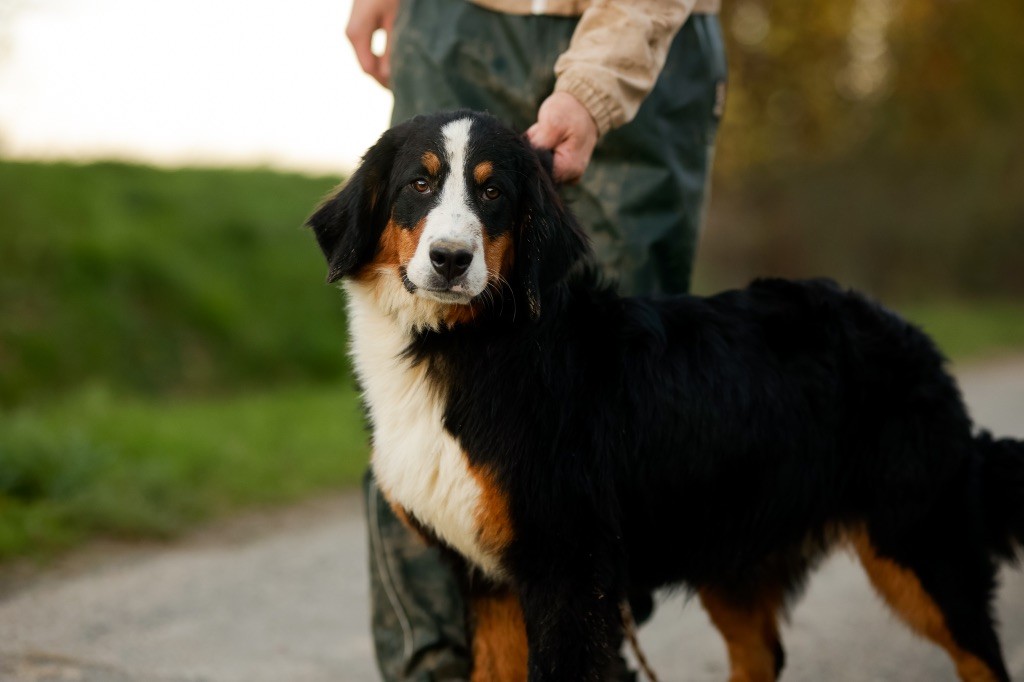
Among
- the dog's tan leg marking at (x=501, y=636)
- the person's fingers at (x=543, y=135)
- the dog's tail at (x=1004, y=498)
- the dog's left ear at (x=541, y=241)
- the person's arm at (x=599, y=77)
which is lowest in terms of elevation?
the dog's tan leg marking at (x=501, y=636)

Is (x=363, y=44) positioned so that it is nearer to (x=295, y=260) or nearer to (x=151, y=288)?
(x=151, y=288)

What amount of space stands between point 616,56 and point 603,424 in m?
1.09

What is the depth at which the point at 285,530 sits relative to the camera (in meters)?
6.20

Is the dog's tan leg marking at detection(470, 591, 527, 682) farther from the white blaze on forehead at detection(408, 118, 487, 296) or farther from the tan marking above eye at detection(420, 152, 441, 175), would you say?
the tan marking above eye at detection(420, 152, 441, 175)

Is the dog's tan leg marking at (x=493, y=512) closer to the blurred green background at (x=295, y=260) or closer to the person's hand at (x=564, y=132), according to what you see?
the person's hand at (x=564, y=132)

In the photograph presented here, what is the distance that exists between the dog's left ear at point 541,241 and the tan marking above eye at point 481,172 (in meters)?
0.12

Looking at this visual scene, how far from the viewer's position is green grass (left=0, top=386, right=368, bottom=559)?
5.75m

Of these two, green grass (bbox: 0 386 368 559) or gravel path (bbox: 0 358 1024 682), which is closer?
gravel path (bbox: 0 358 1024 682)

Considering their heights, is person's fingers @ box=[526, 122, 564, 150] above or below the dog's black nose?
above

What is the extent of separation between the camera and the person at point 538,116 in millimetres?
3590

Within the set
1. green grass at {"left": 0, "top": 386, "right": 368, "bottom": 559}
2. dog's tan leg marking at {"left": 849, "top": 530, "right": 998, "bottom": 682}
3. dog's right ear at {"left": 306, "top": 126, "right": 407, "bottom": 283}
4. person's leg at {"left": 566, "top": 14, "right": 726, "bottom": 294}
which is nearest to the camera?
dog's right ear at {"left": 306, "top": 126, "right": 407, "bottom": 283}

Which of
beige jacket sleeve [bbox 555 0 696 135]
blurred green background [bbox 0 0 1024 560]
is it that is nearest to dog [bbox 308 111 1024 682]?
beige jacket sleeve [bbox 555 0 696 135]

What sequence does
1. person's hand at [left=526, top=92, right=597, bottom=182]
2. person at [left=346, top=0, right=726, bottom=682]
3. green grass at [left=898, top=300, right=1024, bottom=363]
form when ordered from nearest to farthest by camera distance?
person's hand at [left=526, top=92, right=597, bottom=182], person at [left=346, top=0, right=726, bottom=682], green grass at [left=898, top=300, right=1024, bottom=363]

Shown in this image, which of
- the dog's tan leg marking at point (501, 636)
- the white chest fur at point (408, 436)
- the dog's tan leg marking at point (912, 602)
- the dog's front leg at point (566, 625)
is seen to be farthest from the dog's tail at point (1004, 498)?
the white chest fur at point (408, 436)
